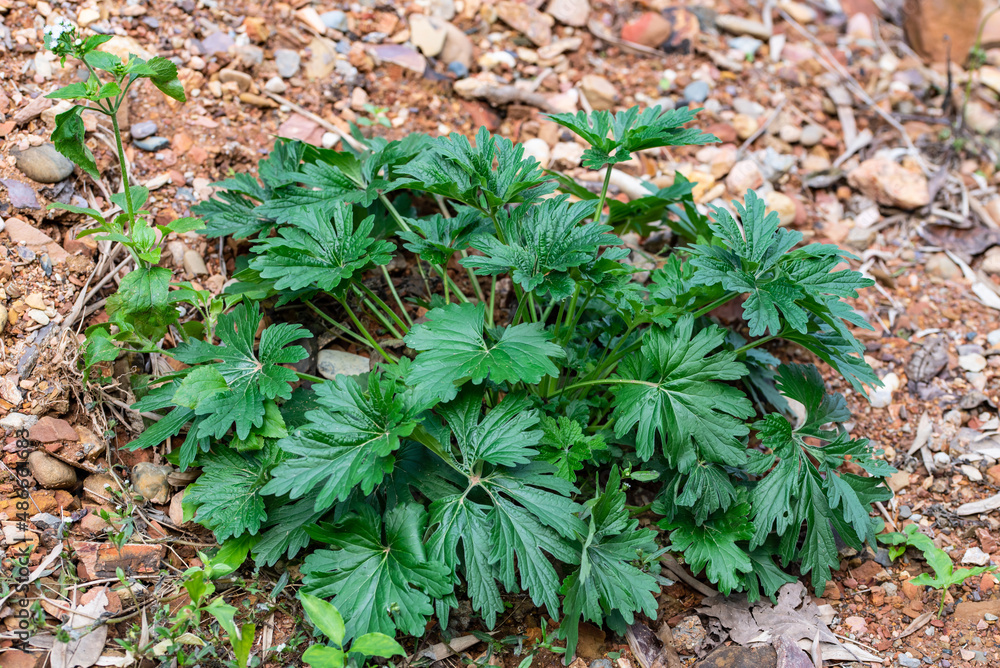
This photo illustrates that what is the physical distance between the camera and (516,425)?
81.2 inches

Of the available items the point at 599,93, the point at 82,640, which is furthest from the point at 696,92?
the point at 82,640

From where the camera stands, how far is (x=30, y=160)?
247cm

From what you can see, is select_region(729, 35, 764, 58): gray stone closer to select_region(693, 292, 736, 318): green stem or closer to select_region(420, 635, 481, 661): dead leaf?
select_region(693, 292, 736, 318): green stem

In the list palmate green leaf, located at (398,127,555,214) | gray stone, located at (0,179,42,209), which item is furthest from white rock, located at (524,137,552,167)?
gray stone, located at (0,179,42,209)

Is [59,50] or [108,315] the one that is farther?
[108,315]

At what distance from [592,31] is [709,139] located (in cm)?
185

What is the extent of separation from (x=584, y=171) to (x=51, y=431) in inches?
94.4

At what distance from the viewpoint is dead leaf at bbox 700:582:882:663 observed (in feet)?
7.06

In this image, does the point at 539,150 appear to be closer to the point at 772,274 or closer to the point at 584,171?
the point at 584,171

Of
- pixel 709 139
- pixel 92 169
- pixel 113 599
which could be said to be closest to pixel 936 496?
pixel 709 139

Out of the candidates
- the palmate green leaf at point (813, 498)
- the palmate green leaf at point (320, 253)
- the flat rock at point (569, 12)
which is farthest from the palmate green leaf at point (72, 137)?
the flat rock at point (569, 12)

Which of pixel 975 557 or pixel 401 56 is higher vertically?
pixel 401 56

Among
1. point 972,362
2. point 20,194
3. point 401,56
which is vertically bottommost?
point 972,362

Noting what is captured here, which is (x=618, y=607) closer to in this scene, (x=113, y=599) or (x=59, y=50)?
(x=113, y=599)
